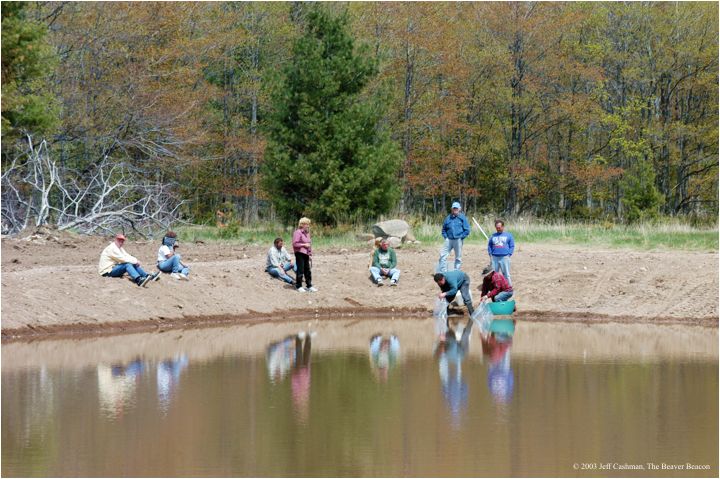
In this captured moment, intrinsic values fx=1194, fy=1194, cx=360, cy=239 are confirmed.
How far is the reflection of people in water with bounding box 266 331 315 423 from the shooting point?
15.1 m

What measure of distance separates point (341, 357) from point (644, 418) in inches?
247

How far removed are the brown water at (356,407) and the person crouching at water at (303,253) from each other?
12.8 ft

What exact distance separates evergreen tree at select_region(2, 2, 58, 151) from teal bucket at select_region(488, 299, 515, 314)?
12919mm

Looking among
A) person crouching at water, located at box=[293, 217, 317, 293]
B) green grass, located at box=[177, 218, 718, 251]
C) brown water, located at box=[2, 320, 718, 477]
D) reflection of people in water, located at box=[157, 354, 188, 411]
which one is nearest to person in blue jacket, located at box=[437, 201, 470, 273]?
person crouching at water, located at box=[293, 217, 317, 293]

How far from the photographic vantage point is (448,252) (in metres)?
26.0

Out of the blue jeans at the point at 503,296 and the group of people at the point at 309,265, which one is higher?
the group of people at the point at 309,265

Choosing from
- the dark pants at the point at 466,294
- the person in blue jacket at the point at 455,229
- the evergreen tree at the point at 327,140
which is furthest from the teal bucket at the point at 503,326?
the evergreen tree at the point at 327,140

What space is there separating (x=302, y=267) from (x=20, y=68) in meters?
10.3

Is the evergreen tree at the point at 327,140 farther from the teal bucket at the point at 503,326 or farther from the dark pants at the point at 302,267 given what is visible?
the teal bucket at the point at 503,326

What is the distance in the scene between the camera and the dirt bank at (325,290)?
2255cm

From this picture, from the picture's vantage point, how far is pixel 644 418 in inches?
556

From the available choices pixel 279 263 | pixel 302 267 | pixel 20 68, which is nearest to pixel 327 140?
pixel 20 68

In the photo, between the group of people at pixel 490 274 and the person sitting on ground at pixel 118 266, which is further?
the group of people at pixel 490 274

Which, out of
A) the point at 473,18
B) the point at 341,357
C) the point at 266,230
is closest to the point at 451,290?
the point at 341,357
